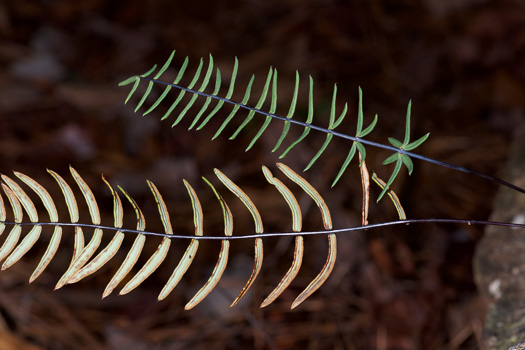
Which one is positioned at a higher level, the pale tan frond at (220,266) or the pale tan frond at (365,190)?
the pale tan frond at (365,190)

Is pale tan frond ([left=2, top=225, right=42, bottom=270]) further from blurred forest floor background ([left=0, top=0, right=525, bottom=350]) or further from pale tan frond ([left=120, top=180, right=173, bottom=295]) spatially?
blurred forest floor background ([left=0, top=0, right=525, bottom=350])

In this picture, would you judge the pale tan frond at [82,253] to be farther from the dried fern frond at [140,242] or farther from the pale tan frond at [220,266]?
the pale tan frond at [220,266]

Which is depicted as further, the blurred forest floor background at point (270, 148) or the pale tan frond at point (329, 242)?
the blurred forest floor background at point (270, 148)

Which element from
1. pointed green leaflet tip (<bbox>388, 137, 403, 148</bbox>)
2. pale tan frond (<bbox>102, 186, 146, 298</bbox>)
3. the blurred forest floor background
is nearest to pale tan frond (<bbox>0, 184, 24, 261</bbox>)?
pale tan frond (<bbox>102, 186, 146, 298</bbox>)

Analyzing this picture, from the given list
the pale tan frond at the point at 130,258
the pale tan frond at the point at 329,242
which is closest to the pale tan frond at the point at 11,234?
the pale tan frond at the point at 130,258

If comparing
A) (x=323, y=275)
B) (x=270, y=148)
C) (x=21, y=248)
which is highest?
(x=270, y=148)

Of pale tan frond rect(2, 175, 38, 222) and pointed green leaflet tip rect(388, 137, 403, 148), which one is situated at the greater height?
pointed green leaflet tip rect(388, 137, 403, 148)

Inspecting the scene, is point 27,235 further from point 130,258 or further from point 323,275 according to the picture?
point 323,275

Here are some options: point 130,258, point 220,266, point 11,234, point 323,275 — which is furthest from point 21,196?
point 323,275
